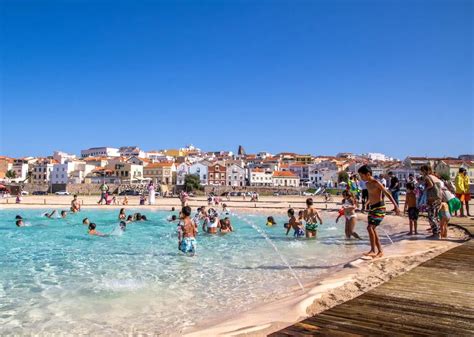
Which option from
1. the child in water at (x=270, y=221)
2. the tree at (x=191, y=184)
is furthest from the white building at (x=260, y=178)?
the child in water at (x=270, y=221)

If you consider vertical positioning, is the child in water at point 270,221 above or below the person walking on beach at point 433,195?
below

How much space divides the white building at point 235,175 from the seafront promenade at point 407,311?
98.7 metres

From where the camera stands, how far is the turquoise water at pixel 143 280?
531 cm

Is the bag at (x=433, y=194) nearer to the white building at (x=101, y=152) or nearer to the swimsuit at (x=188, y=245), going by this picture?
the swimsuit at (x=188, y=245)

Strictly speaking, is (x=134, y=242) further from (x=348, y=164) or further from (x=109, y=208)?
(x=348, y=164)

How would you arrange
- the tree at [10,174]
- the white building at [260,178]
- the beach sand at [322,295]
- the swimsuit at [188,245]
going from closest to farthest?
the beach sand at [322,295]
the swimsuit at [188,245]
the tree at [10,174]
the white building at [260,178]

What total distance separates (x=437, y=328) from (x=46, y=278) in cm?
697

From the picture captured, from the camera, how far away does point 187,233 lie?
9.64 metres

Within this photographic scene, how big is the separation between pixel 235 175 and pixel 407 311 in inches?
3981

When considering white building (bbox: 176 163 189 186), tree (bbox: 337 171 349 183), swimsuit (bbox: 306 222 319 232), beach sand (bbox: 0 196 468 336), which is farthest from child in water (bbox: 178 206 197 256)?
tree (bbox: 337 171 349 183)

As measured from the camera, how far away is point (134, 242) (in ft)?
43.5

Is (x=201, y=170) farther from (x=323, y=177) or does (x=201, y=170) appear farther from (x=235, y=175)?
(x=323, y=177)

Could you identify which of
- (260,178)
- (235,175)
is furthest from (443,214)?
(260,178)

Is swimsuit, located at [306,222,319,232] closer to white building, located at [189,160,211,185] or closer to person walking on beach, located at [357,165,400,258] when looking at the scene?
A: person walking on beach, located at [357,165,400,258]
